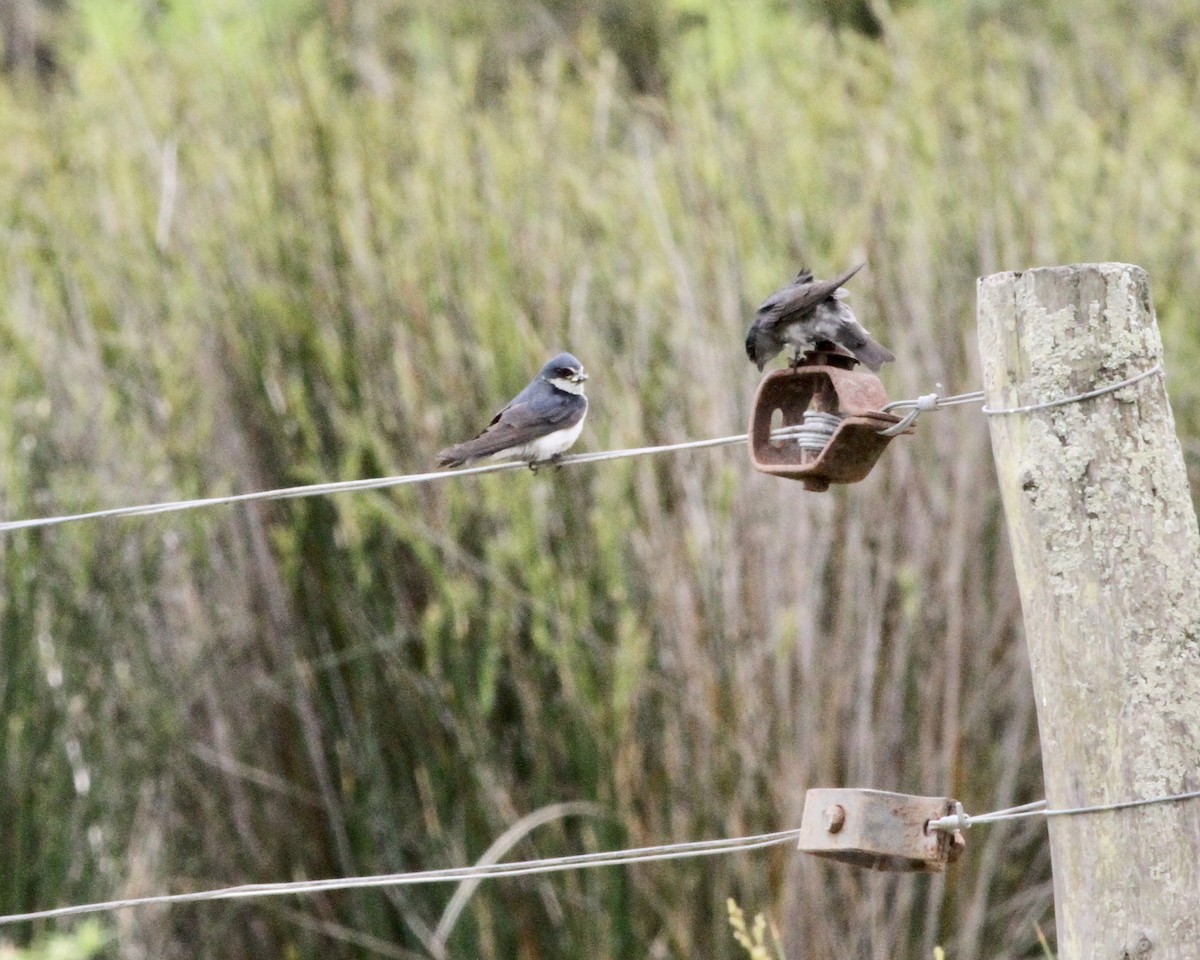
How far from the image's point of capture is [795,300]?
2812 millimetres

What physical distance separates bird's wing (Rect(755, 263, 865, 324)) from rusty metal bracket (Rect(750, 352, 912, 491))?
0.17 meters

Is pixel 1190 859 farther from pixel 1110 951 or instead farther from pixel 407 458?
pixel 407 458

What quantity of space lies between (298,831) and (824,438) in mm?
3161

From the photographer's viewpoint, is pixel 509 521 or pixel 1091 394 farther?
pixel 509 521

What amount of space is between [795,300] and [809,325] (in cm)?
5

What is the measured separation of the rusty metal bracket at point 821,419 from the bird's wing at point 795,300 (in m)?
0.17

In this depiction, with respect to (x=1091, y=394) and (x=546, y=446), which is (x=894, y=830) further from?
(x=546, y=446)

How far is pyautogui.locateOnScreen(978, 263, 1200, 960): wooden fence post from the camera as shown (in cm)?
204

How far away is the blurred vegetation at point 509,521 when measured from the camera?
434cm

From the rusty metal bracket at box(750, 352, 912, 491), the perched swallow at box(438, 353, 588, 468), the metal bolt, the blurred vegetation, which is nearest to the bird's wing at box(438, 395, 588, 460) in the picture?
the perched swallow at box(438, 353, 588, 468)

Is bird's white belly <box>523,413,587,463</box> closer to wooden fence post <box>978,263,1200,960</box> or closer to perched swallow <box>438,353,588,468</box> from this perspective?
perched swallow <box>438,353,588,468</box>

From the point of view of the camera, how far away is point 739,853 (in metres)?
4.15

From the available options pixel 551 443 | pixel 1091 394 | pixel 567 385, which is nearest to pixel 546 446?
pixel 551 443

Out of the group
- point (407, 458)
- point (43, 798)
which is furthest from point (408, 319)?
point (43, 798)
